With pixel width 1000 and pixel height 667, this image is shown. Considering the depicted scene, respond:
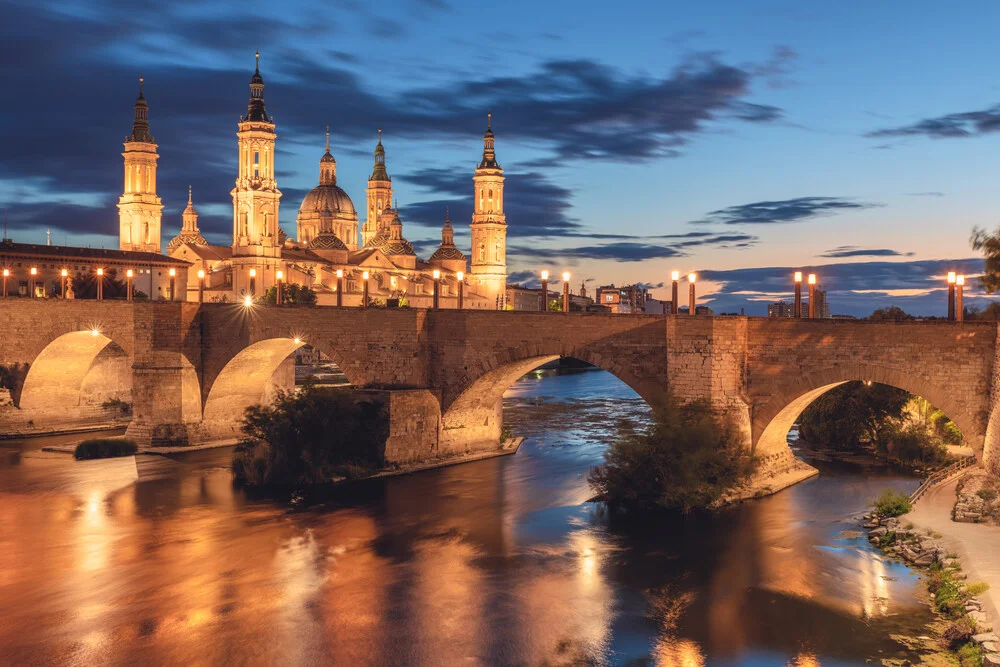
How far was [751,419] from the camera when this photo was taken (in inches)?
973

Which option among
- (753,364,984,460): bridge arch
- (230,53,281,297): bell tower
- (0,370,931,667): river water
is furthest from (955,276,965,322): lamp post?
(230,53,281,297): bell tower

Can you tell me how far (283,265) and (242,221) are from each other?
5.26 meters

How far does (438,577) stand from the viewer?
19.4 meters

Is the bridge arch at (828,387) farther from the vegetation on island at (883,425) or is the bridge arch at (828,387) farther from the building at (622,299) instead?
the building at (622,299)

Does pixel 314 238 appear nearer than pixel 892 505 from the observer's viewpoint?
No

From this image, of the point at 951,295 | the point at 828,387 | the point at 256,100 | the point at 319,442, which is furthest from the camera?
the point at 256,100

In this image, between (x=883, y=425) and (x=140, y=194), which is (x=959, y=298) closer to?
(x=883, y=425)

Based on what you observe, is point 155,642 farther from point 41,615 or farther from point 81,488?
point 81,488

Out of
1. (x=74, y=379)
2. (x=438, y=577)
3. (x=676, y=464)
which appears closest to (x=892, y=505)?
(x=676, y=464)

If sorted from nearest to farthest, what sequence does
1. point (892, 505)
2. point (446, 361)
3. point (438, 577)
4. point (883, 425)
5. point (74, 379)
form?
1. point (438, 577)
2. point (892, 505)
3. point (446, 361)
4. point (883, 425)
5. point (74, 379)

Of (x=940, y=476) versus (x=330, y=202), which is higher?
(x=330, y=202)

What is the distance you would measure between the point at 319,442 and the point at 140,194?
66.0m

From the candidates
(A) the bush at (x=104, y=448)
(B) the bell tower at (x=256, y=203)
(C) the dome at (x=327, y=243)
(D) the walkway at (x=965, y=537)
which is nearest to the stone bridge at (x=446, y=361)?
(A) the bush at (x=104, y=448)

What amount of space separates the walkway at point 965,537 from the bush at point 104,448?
24.5 m
